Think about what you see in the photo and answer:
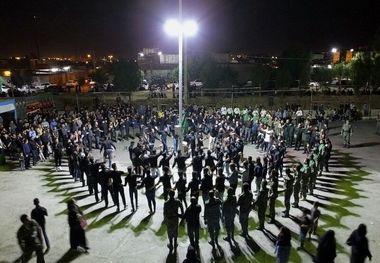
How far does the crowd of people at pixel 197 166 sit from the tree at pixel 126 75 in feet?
41.6

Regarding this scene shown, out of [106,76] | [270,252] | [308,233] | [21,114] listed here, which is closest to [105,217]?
[270,252]

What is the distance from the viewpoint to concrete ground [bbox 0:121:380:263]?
914 centimetres

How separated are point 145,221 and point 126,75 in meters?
29.7

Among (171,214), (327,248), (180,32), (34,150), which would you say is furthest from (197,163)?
(34,150)

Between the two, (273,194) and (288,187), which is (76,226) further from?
(288,187)

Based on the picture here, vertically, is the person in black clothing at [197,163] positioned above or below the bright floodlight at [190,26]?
below

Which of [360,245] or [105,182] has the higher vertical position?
[105,182]

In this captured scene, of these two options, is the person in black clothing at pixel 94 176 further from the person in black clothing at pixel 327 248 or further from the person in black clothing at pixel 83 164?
the person in black clothing at pixel 327 248

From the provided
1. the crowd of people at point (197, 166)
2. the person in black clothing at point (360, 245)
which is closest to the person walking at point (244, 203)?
the crowd of people at point (197, 166)

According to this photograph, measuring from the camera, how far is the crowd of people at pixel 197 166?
9109 millimetres

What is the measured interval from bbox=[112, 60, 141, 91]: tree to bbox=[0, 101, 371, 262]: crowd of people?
1268 cm

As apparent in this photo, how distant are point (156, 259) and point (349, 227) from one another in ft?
19.4

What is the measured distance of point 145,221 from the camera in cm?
1105

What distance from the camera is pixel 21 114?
26594 millimetres
